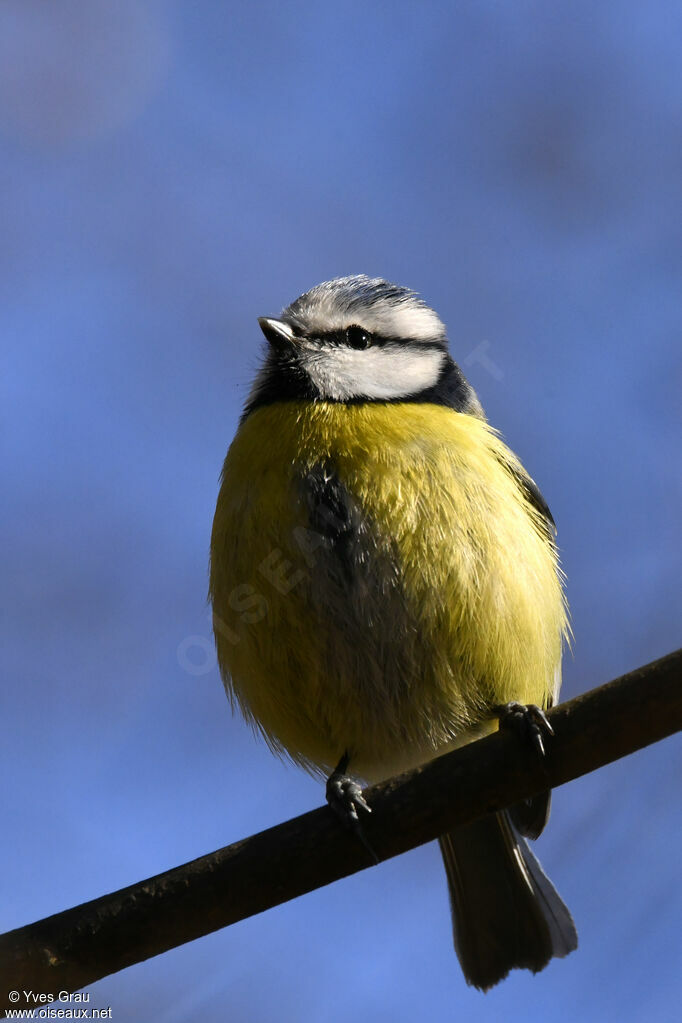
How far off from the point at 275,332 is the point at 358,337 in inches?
12.4

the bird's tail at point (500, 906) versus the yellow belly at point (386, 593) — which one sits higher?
the yellow belly at point (386, 593)

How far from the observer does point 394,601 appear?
280cm

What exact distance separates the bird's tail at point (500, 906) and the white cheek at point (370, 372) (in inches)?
55.3

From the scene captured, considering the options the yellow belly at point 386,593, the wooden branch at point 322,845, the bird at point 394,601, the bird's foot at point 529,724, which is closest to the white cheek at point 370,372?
the bird at point 394,601

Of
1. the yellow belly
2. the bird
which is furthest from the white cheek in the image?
the yellow belly

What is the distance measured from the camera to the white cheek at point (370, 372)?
329cm

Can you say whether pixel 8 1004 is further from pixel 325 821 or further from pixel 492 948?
pixel 492 948

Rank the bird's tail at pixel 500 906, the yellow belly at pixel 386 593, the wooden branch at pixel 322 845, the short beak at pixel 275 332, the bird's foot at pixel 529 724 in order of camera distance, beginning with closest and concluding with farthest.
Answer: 1. the wooden branch at pixel 322 845
2. the bird's foot at pixel 529 724
3. the yellow belly at pixel 386 593
4. the bird's tail at pixel 500 906
5. the short beak at pixel 275 332

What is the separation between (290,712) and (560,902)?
108 cm

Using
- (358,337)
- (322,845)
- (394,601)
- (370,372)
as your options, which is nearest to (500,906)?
(394,601)

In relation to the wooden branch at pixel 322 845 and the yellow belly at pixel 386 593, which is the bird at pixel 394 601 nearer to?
the yellow belly at pixel 386 593

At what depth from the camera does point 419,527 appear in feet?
9.25

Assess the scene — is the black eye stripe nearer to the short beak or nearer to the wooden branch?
the short beak

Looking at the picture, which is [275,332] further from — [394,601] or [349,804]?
[349,804]
